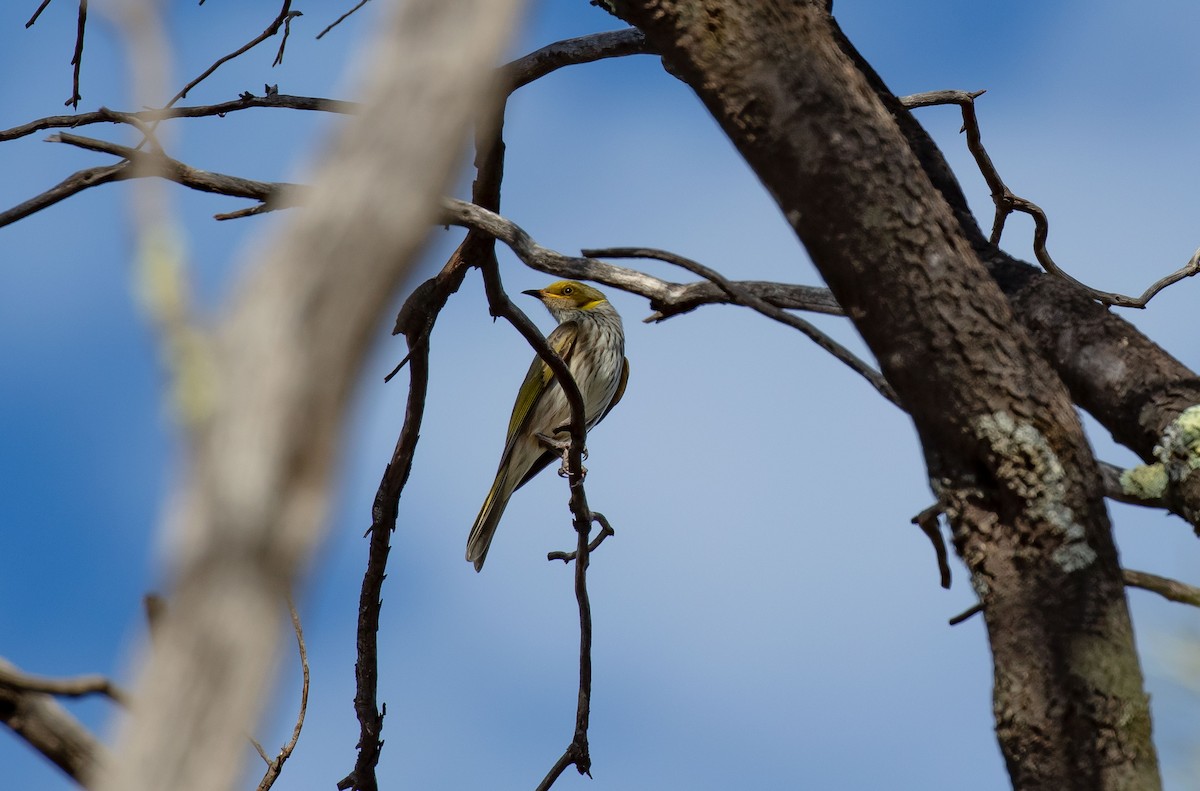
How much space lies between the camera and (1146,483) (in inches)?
91.1

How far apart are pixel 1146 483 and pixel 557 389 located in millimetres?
4997

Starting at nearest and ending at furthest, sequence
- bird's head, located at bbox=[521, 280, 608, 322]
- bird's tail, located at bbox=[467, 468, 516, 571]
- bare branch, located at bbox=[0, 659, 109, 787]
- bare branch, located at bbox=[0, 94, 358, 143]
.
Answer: bare branch, located at bbox=[0, 659, 109, 787]
bare branch, located at bbox=[0, 94, 358, 143]
bird's tail, located at bbox=[467, 468, 516, 571]
bird's head, located at bbox=[521, 280, 608, 322]

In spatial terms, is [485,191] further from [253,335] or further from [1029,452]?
[253,335]

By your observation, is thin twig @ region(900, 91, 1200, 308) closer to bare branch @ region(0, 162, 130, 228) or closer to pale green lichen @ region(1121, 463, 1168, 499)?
pale green lichen @ region(1121, 463, 1168, 499)

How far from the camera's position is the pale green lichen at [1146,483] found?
2311 mm

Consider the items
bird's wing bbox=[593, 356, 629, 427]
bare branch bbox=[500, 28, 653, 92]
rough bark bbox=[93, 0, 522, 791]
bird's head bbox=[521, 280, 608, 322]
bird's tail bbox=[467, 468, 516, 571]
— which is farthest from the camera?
bird's head bbox=[521, 280, 608, 322]

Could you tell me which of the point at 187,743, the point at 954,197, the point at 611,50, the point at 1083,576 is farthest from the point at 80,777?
the point at 611,50

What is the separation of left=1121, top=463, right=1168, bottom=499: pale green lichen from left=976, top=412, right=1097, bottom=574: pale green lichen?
476mm

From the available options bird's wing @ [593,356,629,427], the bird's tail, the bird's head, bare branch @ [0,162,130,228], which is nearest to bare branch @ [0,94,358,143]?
bare branch @ [0,162,130,228]

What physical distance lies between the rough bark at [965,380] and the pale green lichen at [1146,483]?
1.32ft

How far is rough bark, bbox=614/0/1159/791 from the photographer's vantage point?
1872 mm

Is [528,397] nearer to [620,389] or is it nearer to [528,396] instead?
[528,396]

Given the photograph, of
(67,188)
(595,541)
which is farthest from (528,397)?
(67,188)

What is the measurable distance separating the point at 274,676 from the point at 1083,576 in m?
1.54
